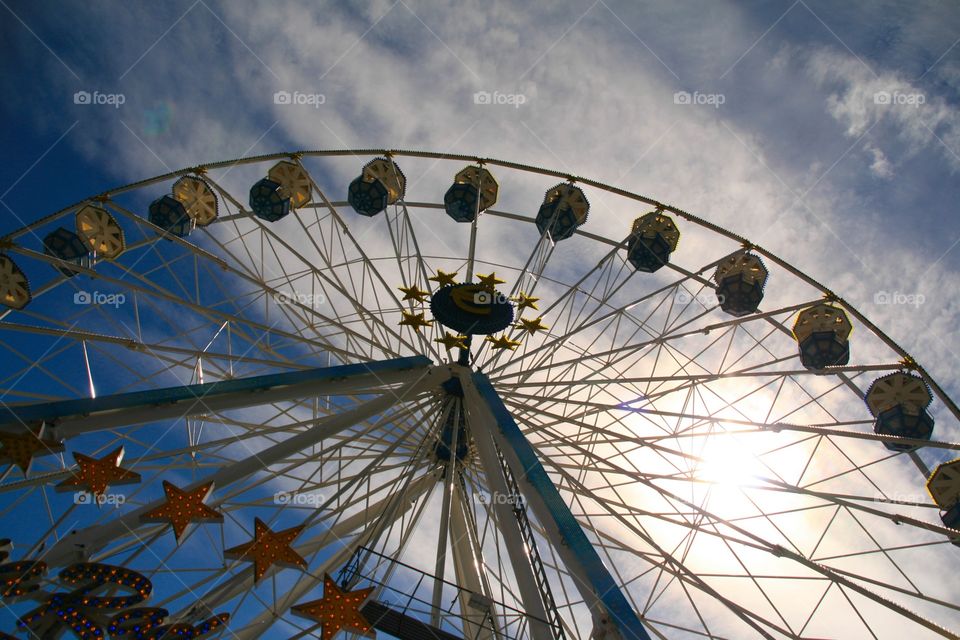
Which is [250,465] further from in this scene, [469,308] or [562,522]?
[469,308]

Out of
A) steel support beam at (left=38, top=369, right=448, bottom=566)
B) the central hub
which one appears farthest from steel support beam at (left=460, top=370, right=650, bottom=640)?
the central hub

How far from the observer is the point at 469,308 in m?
14.7

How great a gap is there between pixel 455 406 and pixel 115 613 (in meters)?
7.84

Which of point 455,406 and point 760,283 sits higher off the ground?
point 760,283

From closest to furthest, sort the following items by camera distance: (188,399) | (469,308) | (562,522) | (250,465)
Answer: (562,522) < (250,465) < (188,399) < (469,308)

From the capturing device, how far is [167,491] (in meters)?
9.45

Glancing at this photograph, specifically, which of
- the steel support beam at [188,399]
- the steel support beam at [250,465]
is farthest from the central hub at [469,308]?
the steel support beam at [188,399]

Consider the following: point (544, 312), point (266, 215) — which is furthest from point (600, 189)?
Answer: point (266, 215)

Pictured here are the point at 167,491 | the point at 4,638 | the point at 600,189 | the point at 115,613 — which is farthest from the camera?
the point at 600,189

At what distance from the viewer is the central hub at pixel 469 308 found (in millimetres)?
14703

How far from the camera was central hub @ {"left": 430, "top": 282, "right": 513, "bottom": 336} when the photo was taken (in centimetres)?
1470

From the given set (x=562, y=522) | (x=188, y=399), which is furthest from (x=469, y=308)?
(x=562, y=522)

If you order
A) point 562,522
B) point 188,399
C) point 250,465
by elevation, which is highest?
point 562,522

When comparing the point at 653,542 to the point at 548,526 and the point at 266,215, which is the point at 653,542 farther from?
the point at 266,215
